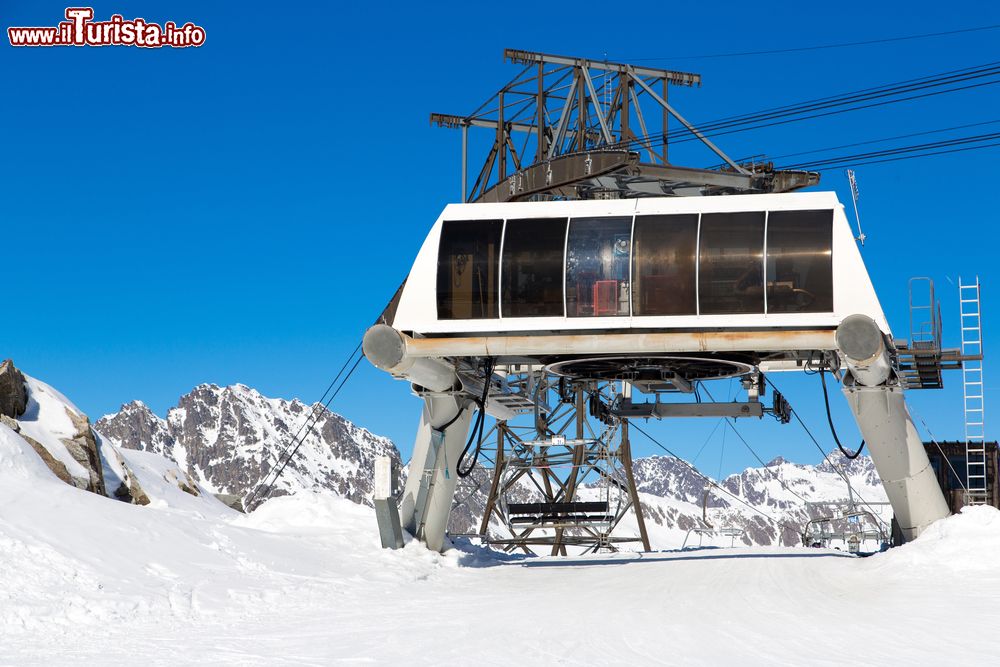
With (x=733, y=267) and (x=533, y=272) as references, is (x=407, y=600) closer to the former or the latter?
(x=533, y=272)

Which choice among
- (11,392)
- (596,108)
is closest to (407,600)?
(11,392)

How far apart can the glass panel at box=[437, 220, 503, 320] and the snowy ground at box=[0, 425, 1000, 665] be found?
5637 millimetres

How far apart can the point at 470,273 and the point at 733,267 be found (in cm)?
567

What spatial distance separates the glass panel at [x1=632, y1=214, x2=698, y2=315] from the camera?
84.9 feet

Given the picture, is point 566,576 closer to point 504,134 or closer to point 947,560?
point 947,560

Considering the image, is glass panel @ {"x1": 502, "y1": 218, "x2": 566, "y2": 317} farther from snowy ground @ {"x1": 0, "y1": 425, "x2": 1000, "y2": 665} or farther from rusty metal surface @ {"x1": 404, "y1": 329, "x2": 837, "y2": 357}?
snowy ground @ {"x1": 0, "y1": 425, "x2": 1000, "y2": 665}

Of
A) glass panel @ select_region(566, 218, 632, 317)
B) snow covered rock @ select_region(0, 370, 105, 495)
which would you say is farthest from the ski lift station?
snow covered rock @ select_region(0, 370, 105, 495)

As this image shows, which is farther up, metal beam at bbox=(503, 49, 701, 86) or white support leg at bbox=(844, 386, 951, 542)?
metal beam at bbox=(503, 49, 701, 86)

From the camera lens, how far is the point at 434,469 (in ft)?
98.6

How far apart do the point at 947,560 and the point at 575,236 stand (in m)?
10.3

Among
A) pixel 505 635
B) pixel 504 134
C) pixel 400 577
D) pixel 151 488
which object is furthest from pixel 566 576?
pixel 504 134

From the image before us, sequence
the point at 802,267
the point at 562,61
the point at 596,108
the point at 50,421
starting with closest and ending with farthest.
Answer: the point at 802,267, the point at 50,421, the point at 596,108, the point at 562,61

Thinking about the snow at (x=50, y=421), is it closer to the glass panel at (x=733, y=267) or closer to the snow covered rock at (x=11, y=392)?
the snow covered rock at (x=11, y=392)

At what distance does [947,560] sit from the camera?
83.1ft
